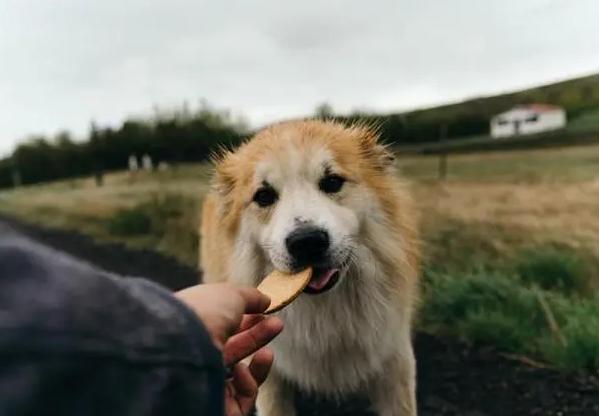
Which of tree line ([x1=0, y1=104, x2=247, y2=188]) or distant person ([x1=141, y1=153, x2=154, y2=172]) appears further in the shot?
distant person ([x1=141, y1=153, x2=154, y2=172])

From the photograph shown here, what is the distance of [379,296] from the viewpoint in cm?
213

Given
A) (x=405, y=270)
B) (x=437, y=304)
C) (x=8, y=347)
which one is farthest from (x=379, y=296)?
(x=8, y=347)

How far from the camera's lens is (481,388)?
240 cm

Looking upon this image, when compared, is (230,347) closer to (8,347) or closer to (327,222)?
(8,347)

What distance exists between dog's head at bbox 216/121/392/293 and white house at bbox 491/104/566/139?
0.98 metres

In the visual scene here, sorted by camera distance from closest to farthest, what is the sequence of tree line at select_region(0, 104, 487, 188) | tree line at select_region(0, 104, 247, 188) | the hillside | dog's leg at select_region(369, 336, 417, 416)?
dog's leg at select_region(369, 336, 417, 416)
the hillside
tree line at select_region(0, 104, 487, 188)
tree line at select_region(0, 104, 247, 188)

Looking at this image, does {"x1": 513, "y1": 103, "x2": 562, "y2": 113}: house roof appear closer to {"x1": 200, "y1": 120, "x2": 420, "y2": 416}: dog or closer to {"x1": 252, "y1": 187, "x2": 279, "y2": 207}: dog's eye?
{"x1": 200, "y1": 120, "x2": 420, "y2": 416}: dog

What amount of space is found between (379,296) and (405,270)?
3.9 inches

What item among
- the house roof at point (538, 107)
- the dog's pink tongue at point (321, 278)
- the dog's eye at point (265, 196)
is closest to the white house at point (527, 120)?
the house roof at point (538, 107)

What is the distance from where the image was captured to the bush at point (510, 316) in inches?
94.8

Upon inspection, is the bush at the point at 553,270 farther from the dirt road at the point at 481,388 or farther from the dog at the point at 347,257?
the dog at the point at 347,257

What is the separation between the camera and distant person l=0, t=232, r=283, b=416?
45 cm

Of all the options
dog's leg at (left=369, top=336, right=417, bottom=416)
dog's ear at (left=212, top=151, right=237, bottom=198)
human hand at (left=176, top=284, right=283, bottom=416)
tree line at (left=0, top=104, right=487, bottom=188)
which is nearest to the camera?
human hand at (left=176, top=284, right=283, bottom=416)

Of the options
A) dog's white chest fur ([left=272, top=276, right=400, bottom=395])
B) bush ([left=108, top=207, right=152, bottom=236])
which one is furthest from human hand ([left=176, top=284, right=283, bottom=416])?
bush ([left=108, top=207, right=152, bottom=236])
